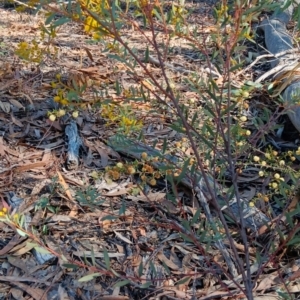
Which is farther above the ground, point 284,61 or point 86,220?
point 284,61

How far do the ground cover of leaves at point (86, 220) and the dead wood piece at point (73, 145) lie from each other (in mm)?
33

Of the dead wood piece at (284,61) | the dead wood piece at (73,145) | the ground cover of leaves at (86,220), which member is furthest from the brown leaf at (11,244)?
the dead wood piece at (284,61)

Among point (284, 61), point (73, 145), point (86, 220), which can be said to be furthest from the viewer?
point (284, 61)

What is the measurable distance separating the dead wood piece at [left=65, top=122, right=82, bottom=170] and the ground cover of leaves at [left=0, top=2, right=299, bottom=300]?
0.03 meters

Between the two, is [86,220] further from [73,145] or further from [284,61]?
[284,61]

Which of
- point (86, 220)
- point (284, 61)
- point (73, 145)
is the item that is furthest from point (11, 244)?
point (284, 61)

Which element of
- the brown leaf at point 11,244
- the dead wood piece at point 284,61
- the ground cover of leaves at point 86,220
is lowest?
the brown leaf at point 11,244

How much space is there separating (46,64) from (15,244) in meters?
1.79

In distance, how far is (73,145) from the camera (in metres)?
2.54

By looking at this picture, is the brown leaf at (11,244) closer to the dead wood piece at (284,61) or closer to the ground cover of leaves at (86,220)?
the ground cover of leaves at (86,220)

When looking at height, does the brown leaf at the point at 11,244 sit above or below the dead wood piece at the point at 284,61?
below

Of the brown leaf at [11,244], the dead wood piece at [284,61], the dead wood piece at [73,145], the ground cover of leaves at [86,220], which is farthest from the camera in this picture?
the dead wood piece at [284,61]

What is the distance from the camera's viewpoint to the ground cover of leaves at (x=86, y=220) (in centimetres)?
177

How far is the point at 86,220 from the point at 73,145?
1.88 ft
